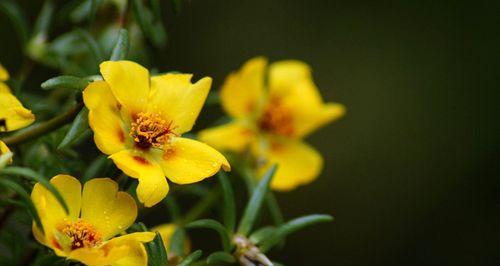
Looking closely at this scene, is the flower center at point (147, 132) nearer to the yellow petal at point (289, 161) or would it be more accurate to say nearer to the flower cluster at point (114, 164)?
the flower cluster at point (114, 164)

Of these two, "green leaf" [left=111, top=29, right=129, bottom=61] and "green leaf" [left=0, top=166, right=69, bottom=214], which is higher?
"green leaf" [left=111, top=29, right=129, bottom=61]

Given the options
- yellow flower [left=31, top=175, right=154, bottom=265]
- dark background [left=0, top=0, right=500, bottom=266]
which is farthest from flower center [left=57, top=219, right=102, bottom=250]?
dark background [left=0, top=0, right=500, bottom=266]

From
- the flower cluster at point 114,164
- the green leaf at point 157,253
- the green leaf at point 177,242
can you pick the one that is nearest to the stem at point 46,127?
the flower cluster at point 114,164

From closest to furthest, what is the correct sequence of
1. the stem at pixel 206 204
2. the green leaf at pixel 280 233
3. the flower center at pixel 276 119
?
the green leaf at pixel 280 233 → the stem at pixel 206 204 → the flower center at pixel 276 119

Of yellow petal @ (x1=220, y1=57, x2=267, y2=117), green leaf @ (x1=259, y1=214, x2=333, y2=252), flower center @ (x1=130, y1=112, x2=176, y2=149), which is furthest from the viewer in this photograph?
yellow petal @ (x1=220, y1=57, x2=267, y2=117)

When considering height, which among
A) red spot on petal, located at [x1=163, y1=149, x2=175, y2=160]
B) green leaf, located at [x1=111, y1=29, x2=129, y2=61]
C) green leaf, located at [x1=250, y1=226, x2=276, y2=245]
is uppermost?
green leaf, located at [x1=111, y1=29, x2=129, y2=61]

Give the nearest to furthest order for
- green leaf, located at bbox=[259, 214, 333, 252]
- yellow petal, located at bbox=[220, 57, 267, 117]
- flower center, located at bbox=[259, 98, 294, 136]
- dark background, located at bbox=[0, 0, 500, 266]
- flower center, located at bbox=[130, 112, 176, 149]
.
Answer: flower center, located at bbox=[130, 112, 176, 149] → green leaf, located at bbox=[259, 214, 333, 252] → yellow petal, located at bbox=[220, 57, 267, 117] → flower center, located at bbox=[259, 98, 294, 136] → dark background, located at bbox=[0, 0, 500, 266]

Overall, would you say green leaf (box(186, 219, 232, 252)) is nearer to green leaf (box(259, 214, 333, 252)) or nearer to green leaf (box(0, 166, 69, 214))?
green leaf (box(259, 214, 333, 252))

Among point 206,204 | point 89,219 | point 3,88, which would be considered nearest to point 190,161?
point 89,219
